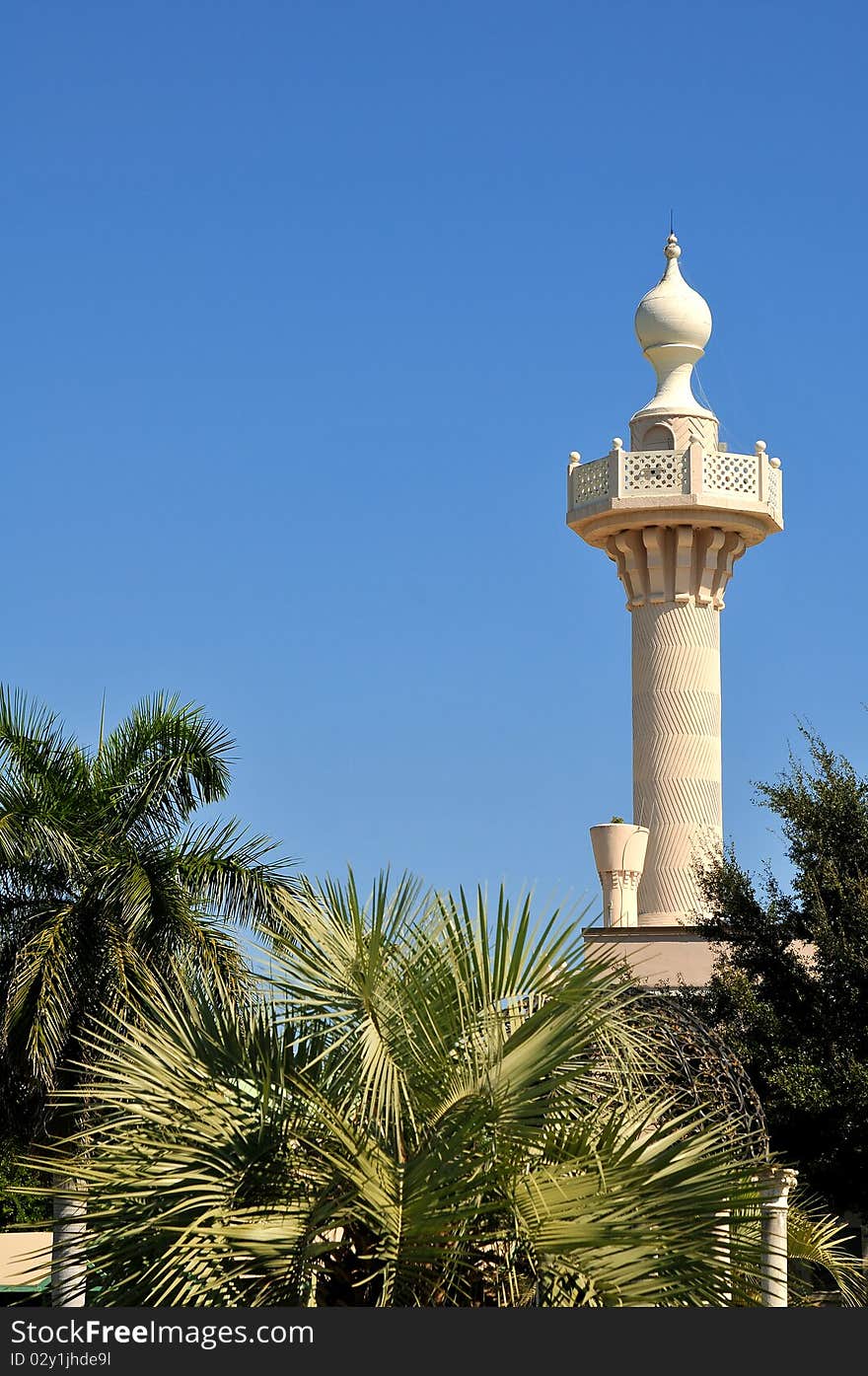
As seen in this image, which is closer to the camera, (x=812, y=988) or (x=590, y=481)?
(x=812, y=988)

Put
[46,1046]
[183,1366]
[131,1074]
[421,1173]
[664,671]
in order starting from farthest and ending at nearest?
[664,671] → [46,1046] → [131,1074] → [421,1173] → [183,1366]

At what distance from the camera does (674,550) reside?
3434cm

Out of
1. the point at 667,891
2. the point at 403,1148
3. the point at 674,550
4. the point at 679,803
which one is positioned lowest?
the point at 403,1148

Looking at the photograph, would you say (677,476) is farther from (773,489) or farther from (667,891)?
(667,891)

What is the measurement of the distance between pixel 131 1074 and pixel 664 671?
23.2m

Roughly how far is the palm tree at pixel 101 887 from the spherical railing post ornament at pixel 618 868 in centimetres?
1298

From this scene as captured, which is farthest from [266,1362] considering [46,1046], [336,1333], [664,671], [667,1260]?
[664,671]

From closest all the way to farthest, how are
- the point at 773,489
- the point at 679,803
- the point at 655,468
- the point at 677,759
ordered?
the point at 679,803 → the point at 677,759 → the point at 655,468 → the point at 773,489

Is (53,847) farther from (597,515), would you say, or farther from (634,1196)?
(597,515)

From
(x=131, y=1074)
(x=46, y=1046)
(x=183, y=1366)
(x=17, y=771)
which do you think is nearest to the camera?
(x=183, y=1366)

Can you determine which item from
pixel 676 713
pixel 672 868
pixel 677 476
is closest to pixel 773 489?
pixel 677 476

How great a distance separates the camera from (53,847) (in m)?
17.8

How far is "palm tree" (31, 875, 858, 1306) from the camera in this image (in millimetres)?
10625

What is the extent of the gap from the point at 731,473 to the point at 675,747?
5156 millimetres
